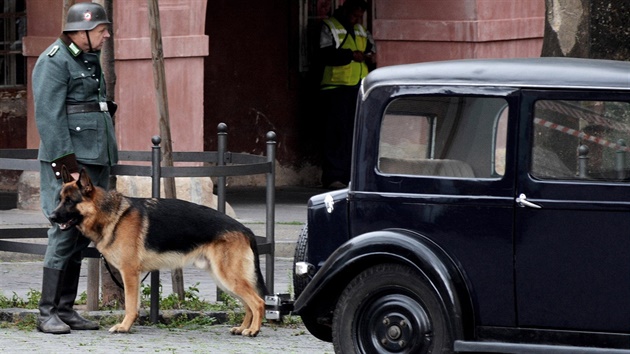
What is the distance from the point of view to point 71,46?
9.70 metres

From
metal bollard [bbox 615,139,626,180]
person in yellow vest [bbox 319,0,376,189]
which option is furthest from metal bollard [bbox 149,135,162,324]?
person in yellow vest [bbox 319,0,376,189]

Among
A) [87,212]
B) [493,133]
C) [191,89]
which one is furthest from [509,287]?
[191,89]

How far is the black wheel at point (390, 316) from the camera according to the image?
782 cm

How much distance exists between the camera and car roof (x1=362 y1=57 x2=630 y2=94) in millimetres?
7602

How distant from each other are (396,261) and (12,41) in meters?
11.3

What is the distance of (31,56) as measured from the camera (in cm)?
1645

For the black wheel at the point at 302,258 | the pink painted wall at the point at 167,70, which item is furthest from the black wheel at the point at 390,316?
the pink painted wall at the point at 167,70

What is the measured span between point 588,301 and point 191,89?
30.0 ft

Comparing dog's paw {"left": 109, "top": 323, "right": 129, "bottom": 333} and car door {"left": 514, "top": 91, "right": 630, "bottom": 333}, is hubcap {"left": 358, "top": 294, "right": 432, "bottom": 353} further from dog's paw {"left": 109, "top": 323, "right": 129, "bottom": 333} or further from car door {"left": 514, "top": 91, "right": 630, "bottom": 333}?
dog's paw {"left": 109, "top": 323, "right": 129, "bottom": 333}

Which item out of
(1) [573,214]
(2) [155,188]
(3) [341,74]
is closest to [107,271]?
(2) [155,188]

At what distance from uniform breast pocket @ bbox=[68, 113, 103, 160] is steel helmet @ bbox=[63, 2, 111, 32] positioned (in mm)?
524

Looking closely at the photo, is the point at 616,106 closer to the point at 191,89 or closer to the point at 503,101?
the point at 503,101

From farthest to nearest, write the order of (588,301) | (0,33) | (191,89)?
(0,33), (191,89), (588,301)

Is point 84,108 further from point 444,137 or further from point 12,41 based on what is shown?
point 12,41
